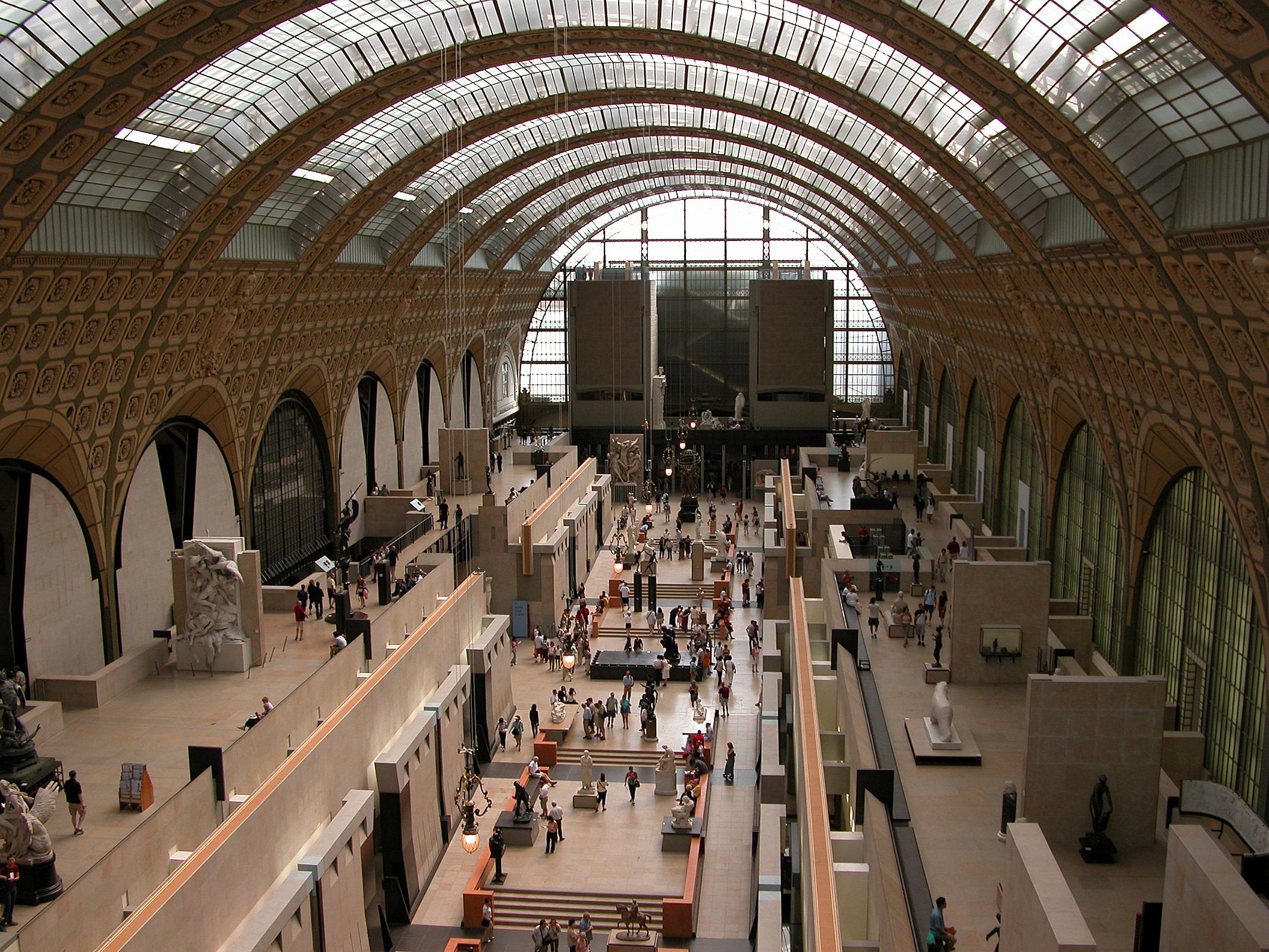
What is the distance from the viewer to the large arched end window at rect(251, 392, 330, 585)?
3772 centimetres

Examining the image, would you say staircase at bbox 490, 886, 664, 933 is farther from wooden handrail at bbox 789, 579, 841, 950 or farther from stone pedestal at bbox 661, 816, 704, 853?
wooden handrail at bbox 789, 579, 841, 950

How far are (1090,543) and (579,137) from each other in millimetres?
24759

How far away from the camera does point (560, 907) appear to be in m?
24.1

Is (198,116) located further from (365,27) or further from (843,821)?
(843,821)

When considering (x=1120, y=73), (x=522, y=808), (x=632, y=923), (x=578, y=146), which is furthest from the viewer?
(x=578, y=146)

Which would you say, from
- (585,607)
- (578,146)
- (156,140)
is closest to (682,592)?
(585,607)

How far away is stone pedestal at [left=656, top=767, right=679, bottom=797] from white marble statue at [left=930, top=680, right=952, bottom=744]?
10695mm

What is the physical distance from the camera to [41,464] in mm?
24984

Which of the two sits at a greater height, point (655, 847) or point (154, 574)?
point (154, 574)

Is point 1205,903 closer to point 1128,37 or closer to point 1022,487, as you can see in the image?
point 1128,37

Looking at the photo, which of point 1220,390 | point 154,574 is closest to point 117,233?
point 154,574

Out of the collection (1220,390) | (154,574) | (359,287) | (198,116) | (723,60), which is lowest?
(154,574)

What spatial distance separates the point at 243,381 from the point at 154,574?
268 inches

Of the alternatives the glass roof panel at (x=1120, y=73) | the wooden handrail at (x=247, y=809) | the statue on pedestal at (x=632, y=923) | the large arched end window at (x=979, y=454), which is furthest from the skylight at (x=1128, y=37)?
the large arched end window at (x=979, y=454)
